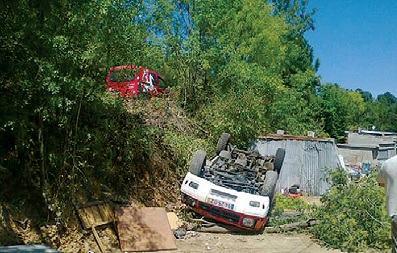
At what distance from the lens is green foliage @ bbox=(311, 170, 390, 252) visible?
772 cm

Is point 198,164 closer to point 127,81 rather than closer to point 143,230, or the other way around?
point 143,230

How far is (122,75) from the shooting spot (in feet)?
24.1

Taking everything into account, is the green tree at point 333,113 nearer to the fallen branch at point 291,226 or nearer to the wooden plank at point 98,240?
the fallen branch at point 291,226

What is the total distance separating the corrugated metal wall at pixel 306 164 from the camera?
14.1m

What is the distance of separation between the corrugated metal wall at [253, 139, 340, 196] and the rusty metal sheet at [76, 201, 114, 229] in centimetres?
812

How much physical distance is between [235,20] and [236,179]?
10303mm

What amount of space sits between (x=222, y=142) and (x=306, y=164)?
5.06m

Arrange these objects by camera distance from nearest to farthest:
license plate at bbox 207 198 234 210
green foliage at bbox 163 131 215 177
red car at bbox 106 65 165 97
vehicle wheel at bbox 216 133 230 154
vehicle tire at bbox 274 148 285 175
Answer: red car at bbox 106 65 165 97 → license plate at bbox 207 198 234 210 → green foliage at bbox 163 131 215 177 → vehicle tire at bbox 274 148 285 175 → vehicle wheel at bbox 216 133 230 154

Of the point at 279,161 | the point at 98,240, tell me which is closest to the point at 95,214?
the point at 98,240

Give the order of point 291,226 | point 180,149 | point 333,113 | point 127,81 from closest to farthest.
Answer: point 127,81, point 291,226, point 180,149, point 333,113

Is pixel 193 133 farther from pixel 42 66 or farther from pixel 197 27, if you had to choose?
pixel 42 66

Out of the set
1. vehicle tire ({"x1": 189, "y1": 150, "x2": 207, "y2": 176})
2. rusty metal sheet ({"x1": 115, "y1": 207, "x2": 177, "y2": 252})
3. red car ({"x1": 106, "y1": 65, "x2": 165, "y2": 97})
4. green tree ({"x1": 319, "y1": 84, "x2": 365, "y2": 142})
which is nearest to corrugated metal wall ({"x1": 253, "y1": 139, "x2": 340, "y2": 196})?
vehicle tire ({"x1": 189, "y1": 150, "x2": 207, "y2": 176})

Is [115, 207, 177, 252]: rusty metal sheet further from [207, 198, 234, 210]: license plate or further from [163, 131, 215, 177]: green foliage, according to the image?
[163, 131, 215, 177]: green foliage

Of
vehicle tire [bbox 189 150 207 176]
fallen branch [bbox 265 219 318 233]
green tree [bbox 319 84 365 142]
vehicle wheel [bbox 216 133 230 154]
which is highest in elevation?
green tree [bbox 319 84 365 142]
